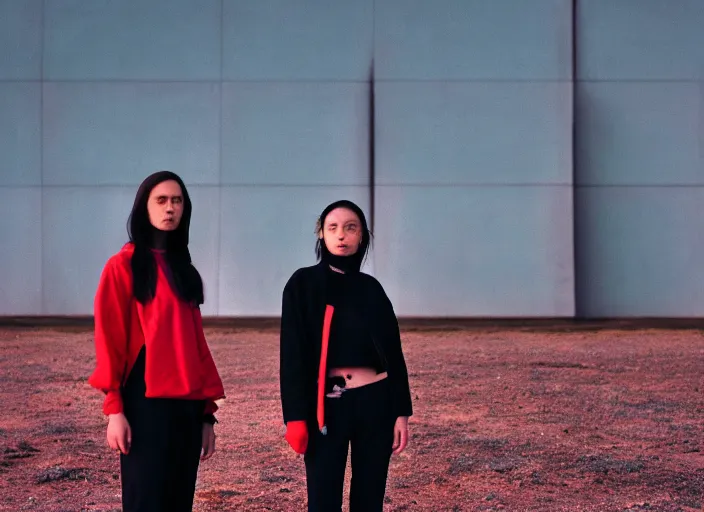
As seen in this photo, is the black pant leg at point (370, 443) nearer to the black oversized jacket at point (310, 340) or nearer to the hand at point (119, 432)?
the black oversized jacket at point (310, 340)

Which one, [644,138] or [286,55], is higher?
[286,55]

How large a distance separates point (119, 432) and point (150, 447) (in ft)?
0.39

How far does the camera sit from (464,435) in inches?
246

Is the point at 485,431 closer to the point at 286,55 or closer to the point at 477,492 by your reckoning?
the point at 477,492

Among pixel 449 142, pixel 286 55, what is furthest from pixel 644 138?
pixel 286 55

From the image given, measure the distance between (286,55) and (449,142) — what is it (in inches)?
123

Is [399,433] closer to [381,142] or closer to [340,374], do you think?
[340,374]

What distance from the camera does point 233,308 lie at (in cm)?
1364

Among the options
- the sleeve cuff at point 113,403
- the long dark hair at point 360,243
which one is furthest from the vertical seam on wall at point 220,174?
the sleeve cuff at point 113,403

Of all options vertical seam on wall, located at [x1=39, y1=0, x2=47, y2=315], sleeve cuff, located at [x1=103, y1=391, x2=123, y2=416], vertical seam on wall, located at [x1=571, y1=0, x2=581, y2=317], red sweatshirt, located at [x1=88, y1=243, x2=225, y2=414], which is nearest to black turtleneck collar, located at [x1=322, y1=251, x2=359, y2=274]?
red sweatshirt, located at [x1=88, y1=243, x2=225, y2=414]

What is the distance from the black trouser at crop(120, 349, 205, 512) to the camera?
2.48 m

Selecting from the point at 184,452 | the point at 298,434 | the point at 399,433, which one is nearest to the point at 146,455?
the point at 184,452

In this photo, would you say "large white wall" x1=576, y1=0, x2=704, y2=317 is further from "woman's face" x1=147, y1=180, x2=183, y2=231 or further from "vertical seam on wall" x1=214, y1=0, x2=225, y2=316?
"woman's face" x1=147, y1=180, x2=183, y2=231

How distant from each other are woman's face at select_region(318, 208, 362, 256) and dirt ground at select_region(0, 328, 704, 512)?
2.36 metres
